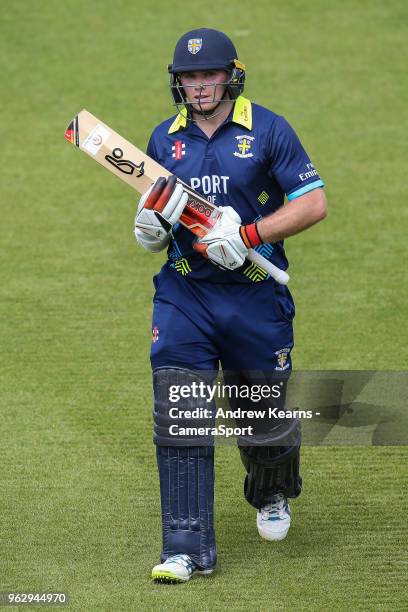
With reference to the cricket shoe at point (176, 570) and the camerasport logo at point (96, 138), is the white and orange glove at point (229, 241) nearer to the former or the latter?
the camerasport logo at point (96, 138)

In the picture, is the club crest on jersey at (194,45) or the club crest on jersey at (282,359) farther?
the club crest on jersey at (282,359)

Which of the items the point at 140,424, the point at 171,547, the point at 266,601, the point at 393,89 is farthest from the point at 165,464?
the point at 393,89

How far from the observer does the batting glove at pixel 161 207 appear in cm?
470

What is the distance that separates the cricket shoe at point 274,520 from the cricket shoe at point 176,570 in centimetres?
40

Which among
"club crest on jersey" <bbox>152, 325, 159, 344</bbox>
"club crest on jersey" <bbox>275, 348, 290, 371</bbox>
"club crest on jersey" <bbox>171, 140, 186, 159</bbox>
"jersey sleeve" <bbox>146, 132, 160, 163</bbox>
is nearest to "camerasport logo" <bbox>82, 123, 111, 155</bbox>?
"jersey sleeve" <bbox>146, 132, 160, 163</bbox>

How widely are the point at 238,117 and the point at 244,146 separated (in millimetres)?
119

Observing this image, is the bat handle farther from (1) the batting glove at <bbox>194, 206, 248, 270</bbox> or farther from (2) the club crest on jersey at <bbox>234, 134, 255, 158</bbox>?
(2) the club crest on jersey at <bbox>234, 134, 255, 158</bbox>

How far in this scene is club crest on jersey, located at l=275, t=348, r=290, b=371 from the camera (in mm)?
4985

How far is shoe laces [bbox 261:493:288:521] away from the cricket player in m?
0.36

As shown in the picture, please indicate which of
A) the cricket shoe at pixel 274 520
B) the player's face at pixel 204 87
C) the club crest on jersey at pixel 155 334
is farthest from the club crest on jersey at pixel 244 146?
the cricket shoe at pixel 274 520

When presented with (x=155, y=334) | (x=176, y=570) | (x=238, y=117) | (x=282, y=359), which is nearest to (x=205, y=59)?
(x=238, y=117)

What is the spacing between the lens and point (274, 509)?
16.9 feet

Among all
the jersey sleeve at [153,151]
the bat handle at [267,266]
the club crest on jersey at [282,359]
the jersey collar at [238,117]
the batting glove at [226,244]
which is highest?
the jersey collar at [238,117]

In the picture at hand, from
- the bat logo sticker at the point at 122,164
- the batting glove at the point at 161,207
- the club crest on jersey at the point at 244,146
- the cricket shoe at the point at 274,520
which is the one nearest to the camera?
the batting glove at the point at 161,207
